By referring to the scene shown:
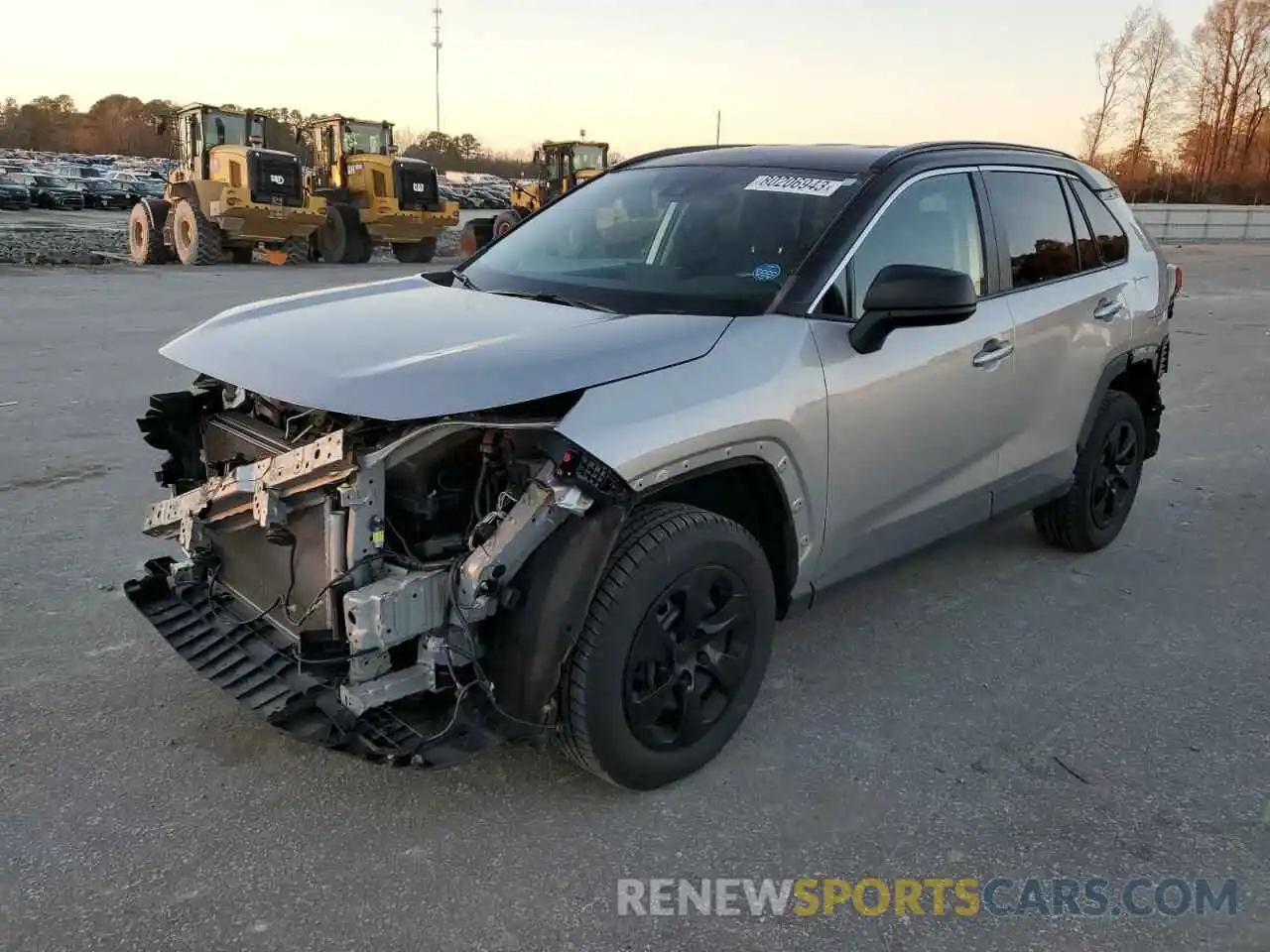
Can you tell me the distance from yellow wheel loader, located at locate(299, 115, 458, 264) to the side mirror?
69.5 ft

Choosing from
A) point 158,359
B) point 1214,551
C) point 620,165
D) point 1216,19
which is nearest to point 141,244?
point 158,359

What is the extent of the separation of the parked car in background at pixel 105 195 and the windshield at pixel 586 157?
26675mm

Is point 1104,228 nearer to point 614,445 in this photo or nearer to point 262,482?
point 614,445

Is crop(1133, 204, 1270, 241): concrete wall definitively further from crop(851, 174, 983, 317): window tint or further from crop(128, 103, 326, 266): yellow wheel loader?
crop(851, 174, 983, 317): window tint

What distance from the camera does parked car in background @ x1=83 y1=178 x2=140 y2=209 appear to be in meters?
44.1

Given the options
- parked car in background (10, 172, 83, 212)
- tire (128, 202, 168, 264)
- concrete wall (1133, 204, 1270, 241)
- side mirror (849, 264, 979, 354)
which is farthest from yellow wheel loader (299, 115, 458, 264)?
concrete wall (1133, 204, 1270, 241)

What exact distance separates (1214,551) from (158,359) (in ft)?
27.9

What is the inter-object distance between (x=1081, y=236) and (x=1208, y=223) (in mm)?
40184

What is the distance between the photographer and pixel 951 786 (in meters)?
3.16

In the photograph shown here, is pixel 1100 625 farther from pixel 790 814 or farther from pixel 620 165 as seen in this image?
pixel 620 165

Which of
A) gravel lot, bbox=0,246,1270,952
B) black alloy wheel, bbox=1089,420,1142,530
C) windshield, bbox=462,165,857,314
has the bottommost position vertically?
gravel lot, bbox=0,246,1270,952

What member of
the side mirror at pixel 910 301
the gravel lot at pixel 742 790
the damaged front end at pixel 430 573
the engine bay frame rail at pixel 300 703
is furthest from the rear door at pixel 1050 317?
the engine bay frame rail at pixel 300 703

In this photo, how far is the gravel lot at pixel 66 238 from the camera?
67.0 feet

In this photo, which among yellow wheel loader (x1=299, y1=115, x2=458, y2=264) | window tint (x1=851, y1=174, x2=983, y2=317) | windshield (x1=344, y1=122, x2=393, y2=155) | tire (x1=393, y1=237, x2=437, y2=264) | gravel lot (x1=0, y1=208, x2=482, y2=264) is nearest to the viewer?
window tint (x1=851, y1=174, x2=983, y2=317)
